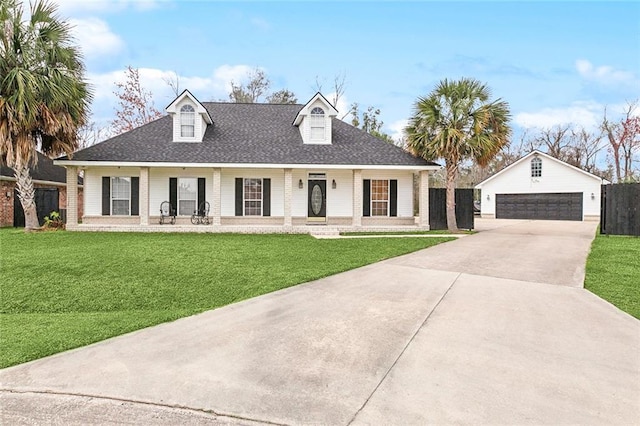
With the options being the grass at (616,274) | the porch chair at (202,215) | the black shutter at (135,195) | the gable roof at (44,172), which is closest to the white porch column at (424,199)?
the grass at (616,274)

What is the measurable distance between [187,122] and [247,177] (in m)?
3.83

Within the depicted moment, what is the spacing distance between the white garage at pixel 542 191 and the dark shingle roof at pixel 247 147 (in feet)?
56.2

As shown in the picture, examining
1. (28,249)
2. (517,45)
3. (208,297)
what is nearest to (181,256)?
(208,297)

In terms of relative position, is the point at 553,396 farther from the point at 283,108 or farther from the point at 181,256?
the point at 283,108

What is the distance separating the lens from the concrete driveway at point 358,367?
2869mm

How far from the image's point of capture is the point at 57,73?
44.6ft

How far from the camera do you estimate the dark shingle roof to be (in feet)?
51.8

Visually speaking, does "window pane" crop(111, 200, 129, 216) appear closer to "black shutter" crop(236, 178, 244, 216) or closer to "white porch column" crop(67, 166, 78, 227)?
"white porch column" crop(67, 166, 78, 227)

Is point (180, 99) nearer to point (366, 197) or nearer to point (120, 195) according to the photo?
point (120, 195)

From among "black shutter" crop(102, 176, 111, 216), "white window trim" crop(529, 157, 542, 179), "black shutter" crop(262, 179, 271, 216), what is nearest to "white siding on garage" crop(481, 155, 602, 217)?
"white window trim" crop(529, 157, 542, 179)

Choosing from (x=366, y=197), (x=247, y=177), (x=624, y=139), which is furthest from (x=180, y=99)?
(x=624, y=139)

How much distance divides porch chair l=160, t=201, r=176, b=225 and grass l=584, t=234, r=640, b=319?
14885mm

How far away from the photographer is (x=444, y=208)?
17.6 meters

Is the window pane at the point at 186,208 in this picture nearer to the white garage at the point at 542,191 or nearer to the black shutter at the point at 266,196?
the black shutter at the point at 266,196
